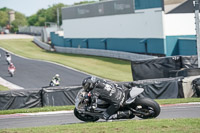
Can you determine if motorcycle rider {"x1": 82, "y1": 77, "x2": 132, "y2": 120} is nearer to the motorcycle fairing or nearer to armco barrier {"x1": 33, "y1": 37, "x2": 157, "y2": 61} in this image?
the motorcycle fairing

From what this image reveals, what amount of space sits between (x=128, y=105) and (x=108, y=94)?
2.22 ft

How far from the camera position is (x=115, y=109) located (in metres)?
12.5

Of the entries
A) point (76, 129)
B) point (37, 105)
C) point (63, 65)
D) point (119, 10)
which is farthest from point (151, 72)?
point (119, 10)

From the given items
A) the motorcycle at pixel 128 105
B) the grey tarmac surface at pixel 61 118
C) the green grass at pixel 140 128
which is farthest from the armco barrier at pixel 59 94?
the green grass at pixel 140 128

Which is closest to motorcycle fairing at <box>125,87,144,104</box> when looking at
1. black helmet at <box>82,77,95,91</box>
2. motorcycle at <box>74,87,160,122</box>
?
motorcycle at <box>74,87,160,122</box>

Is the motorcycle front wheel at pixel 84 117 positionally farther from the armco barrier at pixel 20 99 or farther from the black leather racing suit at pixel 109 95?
the armco barrier at pixel 20 99

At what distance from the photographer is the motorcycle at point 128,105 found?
12195 mm

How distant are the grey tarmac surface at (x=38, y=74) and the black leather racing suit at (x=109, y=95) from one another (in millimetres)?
22291

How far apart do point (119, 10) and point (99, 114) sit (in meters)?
46.1

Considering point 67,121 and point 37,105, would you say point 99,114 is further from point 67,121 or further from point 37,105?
point 37,105

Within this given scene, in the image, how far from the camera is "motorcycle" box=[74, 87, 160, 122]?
12.2 m

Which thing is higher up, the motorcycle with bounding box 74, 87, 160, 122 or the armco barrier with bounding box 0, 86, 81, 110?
the motorcycle with bounding box 74, 87, 160, 122

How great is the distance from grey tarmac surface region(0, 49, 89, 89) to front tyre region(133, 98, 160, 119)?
73.7 feet

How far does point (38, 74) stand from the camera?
41844 mm
